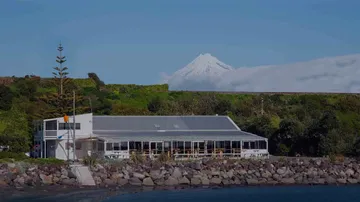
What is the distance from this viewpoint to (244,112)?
79.8m

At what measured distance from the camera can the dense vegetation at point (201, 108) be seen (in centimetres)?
5469

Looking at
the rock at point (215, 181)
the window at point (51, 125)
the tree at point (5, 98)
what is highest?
the tree at point (5, 98)

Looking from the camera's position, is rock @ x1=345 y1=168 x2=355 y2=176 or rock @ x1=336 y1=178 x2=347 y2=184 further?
rock @ x1=345 y1=168 x2=355 y2=176

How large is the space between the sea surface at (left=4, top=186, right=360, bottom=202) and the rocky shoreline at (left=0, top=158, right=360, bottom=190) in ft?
5.98

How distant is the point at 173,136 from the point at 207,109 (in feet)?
Result: 95.5

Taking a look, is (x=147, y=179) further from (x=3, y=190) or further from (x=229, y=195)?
(x=3, y=190)

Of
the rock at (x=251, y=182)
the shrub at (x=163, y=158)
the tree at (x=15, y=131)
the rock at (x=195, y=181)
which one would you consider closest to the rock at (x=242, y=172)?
the rock at (x=251, y=182)

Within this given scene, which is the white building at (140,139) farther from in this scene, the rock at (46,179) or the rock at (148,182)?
the rock at (46,179)

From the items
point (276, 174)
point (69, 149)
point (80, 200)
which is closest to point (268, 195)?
point (276, 174)

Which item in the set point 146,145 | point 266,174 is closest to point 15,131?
point 146,145

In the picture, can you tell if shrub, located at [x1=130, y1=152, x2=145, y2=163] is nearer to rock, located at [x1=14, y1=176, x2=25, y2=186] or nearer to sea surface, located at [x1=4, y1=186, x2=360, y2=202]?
sea surface, located at [x1=4, y1=186, x2=360, y2=202]

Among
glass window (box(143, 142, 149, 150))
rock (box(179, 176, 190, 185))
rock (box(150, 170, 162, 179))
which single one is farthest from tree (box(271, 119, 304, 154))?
rock (box(150, 170, 162, 179))

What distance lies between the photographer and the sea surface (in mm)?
35844

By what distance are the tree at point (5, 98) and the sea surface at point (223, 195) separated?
38387mm
